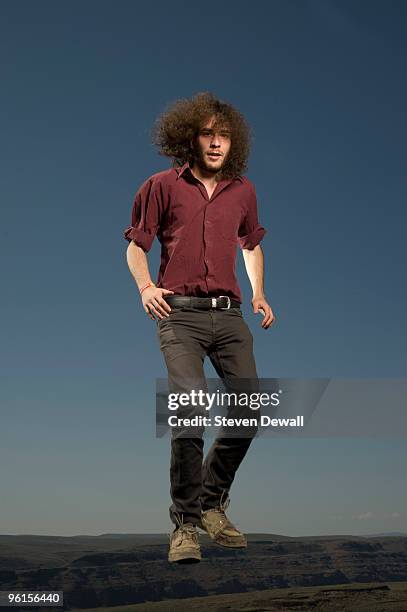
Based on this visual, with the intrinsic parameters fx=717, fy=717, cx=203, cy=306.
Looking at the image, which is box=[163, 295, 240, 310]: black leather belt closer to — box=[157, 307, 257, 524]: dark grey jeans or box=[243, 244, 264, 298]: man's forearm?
box=[157, 307, 257, 524]: dark grey jeans

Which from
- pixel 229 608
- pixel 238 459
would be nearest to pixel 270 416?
pixel 238 459

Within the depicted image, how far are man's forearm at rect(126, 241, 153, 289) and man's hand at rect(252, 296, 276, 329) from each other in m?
1.38

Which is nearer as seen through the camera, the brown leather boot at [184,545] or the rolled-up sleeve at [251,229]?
the brown leather boot at [184,545]

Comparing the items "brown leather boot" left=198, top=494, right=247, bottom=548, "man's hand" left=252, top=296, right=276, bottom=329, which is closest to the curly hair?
"man's hand" left=252, top=296, right=276, bottom=329

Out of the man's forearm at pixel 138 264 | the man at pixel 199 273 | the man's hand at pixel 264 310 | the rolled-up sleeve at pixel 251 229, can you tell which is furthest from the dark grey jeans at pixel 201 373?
the rolled-up sleeve at pixel 251 229

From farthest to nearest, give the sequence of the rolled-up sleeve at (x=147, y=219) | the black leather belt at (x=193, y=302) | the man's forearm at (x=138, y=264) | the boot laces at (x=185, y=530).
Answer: the rolled-up sleeve at (x=147, y=219)
the man's forearm at (x=138, y=264)
the black leather belt at (x=193, y=302)
the boot laces at (x=185, y=530)

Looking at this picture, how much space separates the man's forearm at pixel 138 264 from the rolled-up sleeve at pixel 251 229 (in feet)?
4.60

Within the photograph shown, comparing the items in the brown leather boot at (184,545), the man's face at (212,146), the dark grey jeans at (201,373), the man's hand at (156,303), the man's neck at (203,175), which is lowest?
the brown leather boot at (184,545)

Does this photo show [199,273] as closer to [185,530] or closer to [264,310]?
[264,310]

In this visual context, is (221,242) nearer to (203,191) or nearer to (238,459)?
(203,191)

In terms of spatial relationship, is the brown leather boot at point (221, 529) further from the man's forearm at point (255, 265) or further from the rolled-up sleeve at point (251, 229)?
the rolled-up sleeve at point (251, 229)

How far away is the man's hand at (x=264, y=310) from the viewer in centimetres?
861

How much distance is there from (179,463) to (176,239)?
2.55 m

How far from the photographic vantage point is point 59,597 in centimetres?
1119
